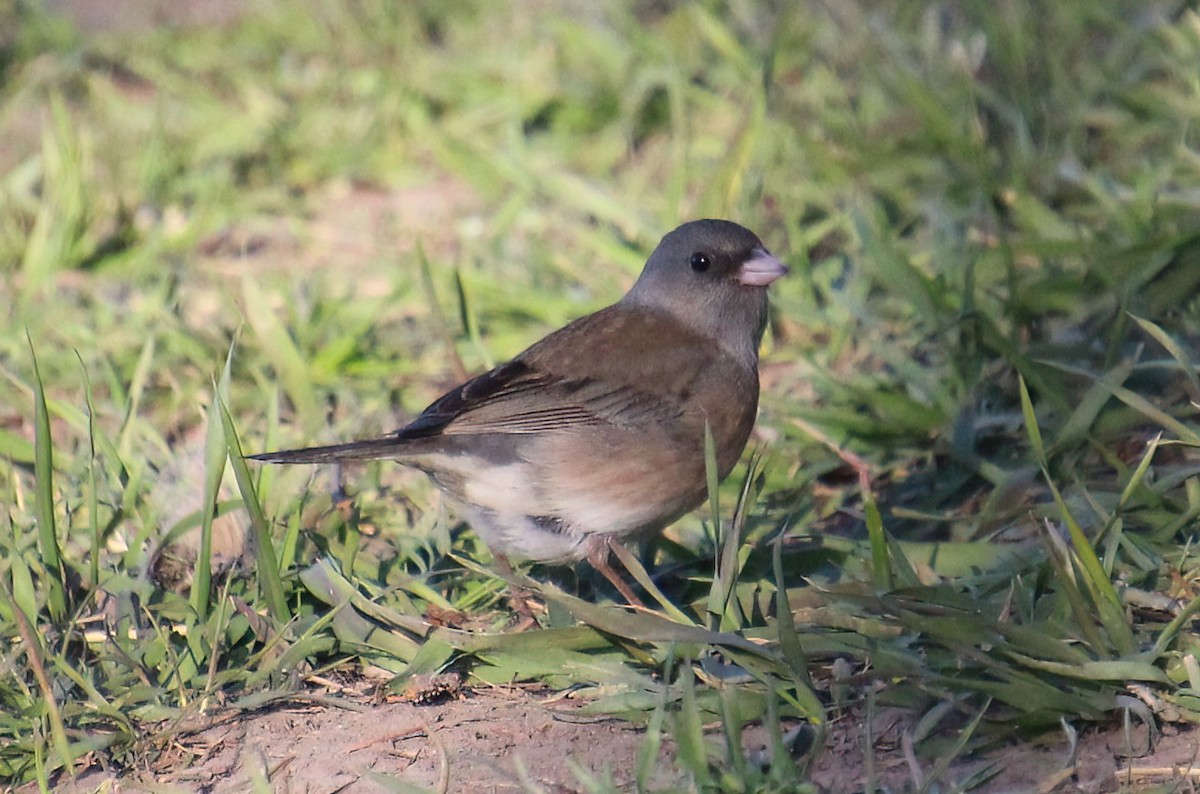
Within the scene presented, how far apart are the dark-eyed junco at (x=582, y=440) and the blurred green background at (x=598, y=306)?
0.70ft

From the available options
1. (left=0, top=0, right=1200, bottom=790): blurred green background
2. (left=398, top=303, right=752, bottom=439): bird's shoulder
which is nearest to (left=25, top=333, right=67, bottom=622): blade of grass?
(left=0, top=0, right=1200, bottom=790): blurred green background

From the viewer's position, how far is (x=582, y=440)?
3.64 meters

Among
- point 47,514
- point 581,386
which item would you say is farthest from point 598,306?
point 47,514

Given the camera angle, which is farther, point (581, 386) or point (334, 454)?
point (581, 386)

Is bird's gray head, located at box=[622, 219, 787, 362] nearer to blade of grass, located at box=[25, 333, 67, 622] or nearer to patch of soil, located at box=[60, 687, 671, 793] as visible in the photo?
patch of soil, located at box=[60, 687, 671, 793]

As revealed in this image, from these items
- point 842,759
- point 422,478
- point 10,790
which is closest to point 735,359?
point 422,478

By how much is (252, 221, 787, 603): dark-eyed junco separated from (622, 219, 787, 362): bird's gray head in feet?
0.32

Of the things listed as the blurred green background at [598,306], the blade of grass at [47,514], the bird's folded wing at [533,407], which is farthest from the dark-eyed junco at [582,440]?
the blade of grass at [47,514]

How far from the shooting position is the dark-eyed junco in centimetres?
357

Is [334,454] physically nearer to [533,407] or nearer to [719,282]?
[533,407]

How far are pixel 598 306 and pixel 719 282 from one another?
1.20 meters

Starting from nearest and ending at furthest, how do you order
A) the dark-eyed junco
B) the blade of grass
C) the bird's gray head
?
the blade of grass, the dark-eyed junco, the bird's gray head

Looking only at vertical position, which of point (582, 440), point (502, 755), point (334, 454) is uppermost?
point (334, 454)

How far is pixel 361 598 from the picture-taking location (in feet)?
11.0
